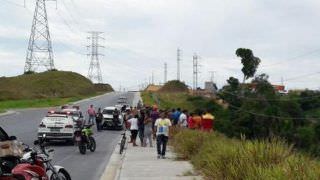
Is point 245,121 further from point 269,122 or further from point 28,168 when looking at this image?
point 28,168

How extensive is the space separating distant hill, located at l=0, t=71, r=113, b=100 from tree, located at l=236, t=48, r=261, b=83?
4115 centimetres

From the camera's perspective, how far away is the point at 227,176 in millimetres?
11305

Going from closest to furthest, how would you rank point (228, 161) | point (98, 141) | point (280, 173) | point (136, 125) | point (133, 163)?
point (280, 173)
point (228, 161)
point (133, 163)
point (136, 125)
point (98, 141)

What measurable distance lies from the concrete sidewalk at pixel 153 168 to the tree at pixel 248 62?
61213 mm

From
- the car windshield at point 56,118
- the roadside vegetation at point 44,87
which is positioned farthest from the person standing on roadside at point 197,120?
the roadside vegetation at point 44,87

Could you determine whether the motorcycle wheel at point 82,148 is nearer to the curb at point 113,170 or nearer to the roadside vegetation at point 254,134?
the curb at point 113,170

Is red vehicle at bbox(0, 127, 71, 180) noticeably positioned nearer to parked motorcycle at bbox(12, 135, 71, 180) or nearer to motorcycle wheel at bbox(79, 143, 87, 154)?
parked motorcycle at bbox(12, 135, 71, 180)

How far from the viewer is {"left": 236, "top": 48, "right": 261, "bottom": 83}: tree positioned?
82.5 m

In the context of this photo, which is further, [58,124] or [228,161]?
[58,124]

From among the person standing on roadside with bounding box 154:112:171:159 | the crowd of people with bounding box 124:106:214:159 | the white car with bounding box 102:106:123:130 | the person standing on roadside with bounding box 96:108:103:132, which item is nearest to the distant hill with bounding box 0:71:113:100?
the white car with bounding box 102:106:123:130

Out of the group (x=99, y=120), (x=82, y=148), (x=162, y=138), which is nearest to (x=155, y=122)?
(x=82, y=148)

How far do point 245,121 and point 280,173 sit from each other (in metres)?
58.7

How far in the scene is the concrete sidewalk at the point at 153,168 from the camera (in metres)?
14.9

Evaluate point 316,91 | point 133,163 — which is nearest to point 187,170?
point 133,163
